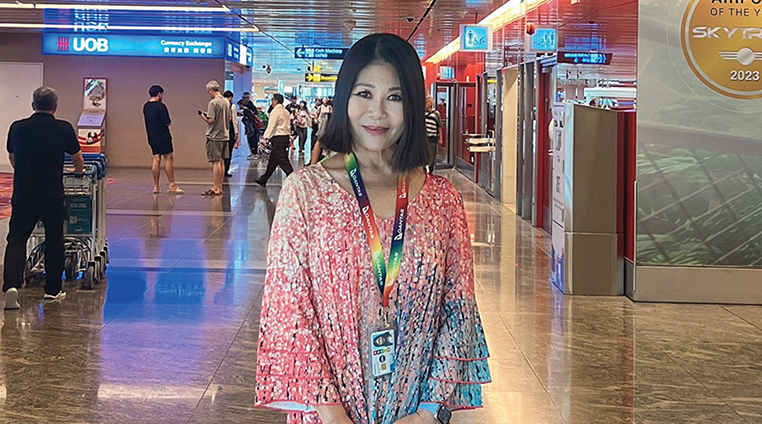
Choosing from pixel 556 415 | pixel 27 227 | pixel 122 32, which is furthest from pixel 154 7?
pixel 556 415

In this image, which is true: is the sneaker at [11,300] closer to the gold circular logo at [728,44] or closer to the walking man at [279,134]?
the gold circular logo at [728,44]

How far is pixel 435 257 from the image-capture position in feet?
6.60

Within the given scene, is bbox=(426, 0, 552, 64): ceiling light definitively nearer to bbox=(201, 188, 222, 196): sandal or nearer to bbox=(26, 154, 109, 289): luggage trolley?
bbox=(201, 188, 222, 196): sandal

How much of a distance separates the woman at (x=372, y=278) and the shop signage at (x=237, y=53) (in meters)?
19.3

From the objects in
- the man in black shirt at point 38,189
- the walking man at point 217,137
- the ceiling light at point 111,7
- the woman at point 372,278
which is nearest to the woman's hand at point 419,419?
the woman at point 372,278

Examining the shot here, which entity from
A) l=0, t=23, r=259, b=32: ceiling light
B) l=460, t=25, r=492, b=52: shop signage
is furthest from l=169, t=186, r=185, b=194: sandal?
l=0, t=23, r=259, b=32: ceiling light

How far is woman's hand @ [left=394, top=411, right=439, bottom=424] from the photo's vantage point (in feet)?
6.56

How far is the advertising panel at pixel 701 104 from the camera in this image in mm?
7133

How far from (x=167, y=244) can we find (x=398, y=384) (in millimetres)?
7856

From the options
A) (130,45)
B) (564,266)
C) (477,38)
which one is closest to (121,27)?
(130,45)

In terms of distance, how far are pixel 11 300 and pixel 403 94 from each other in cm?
520

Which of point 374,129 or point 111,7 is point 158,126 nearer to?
point 111,7

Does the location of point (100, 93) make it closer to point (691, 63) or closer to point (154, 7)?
point (154, 7)

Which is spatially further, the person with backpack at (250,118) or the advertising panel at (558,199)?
the person with backpack at (250,118)
